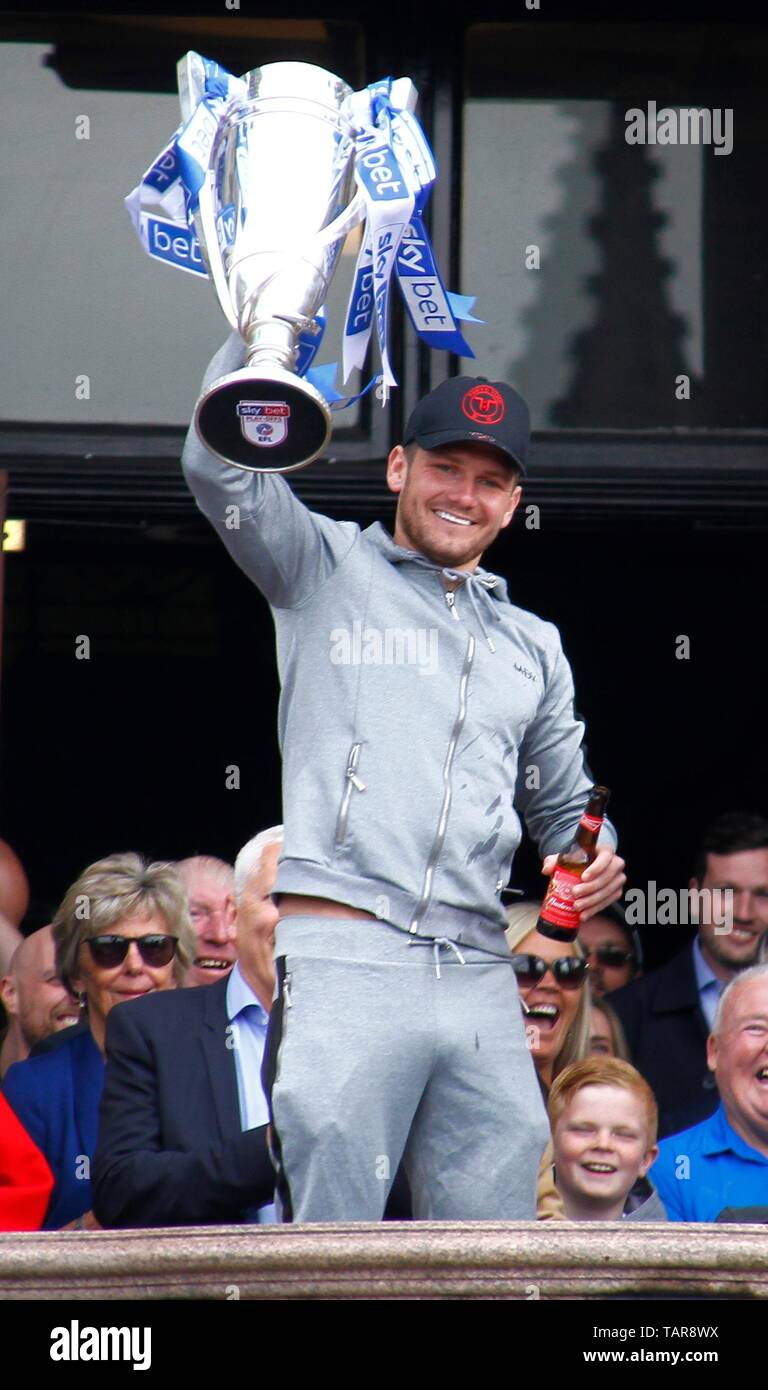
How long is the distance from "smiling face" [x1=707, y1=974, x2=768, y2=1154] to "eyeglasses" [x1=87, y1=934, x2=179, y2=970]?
3.74 feet

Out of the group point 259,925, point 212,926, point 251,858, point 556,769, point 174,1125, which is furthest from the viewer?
point 212,926

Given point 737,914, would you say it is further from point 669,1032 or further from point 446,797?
point 446,797

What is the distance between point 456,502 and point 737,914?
6.70 ft

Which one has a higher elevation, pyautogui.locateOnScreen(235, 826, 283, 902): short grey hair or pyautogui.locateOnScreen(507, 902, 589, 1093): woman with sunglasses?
pyautogui.locateOnScreen(235, 826, 283, 902): short grey hair

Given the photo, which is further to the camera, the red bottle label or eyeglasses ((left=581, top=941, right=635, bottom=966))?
eyeglasses ((left=581, top=941, right=635, bottom=966))

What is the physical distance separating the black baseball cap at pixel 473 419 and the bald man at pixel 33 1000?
1807mm

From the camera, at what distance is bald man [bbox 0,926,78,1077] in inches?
211

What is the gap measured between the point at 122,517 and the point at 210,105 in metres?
2.28

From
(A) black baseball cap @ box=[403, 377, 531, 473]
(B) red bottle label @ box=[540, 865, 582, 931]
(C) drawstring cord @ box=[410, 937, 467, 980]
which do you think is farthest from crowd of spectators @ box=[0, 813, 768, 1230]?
(A) black baseball cap @ box=[403, 377, 531, 473]

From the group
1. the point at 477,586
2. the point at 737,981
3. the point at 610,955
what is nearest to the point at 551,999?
the point at 737,981

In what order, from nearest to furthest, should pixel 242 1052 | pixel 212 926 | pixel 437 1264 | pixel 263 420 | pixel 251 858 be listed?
pixel 437 1264, pixel 263 420, pixel 242 1052, pixel 251 858, pixel 212 926

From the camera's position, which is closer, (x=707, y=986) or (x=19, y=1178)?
(x=19, y=1178)

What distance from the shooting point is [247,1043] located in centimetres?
450

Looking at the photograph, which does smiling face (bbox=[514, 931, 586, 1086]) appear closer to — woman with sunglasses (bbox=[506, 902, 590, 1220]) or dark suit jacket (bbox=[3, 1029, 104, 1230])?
woman with sunglasses (bbox=[506, 902, 590, 1220])
